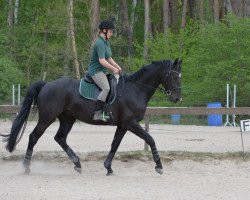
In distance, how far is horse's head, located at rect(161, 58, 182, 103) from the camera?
429 inches

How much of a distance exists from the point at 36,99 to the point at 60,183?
217cm

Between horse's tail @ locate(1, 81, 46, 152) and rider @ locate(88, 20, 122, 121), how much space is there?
3.88 feet

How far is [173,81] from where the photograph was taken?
35.9 ft

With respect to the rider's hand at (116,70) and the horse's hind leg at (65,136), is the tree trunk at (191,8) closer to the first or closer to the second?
the horse's hind leg at (65,136)

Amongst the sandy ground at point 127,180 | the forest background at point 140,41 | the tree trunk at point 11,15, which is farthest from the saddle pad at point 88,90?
the tree trunk at point 11,15

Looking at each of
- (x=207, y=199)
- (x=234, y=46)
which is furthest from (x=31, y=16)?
(x=207, y=199)

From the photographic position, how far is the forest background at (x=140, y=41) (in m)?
28.0

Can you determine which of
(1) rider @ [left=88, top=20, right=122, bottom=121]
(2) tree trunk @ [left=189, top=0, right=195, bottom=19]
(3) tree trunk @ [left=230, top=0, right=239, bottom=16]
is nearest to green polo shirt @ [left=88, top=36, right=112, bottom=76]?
(1) rider @ [left=88, top=20, right=122, bottom=121]

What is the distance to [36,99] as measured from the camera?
11375 mm

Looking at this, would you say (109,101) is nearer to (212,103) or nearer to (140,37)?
(212,103)

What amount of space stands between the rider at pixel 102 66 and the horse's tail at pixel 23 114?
3.88 ft

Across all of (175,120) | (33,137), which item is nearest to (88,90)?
(33,137)

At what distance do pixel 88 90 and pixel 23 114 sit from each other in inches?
56.8

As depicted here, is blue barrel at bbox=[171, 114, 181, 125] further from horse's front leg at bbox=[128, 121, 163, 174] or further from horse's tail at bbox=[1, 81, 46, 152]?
horse's front leg at bbox=[128, 121, 163, 174]
